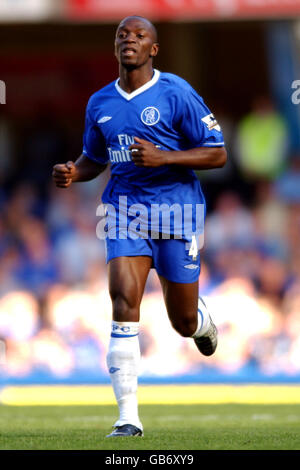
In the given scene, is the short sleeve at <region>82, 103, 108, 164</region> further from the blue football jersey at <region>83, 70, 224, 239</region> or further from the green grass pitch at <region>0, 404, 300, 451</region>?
the green grass pitch at <region>0, 404, 300, 451</region>

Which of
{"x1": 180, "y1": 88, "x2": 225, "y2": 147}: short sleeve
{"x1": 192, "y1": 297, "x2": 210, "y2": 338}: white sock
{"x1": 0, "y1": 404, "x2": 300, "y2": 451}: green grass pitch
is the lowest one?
{"x1": 0, "y1": 404, "x2": 300, "y2": 451}: green grass pitch

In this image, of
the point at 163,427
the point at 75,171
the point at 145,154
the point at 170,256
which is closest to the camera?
the point at 145,154

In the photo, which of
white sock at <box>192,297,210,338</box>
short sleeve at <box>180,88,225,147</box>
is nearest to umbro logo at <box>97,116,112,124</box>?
short sleeve at <box>180,88,225,147</box>

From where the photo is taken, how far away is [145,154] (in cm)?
653

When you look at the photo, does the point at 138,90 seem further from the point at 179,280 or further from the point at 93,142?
the point at 179,280

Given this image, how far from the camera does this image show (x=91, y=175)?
7.40 meters

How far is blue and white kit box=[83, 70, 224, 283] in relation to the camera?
686cm

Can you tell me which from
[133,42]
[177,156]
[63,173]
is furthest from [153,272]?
[133,42]

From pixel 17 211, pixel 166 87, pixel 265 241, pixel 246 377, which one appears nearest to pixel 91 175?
pixel 166 87

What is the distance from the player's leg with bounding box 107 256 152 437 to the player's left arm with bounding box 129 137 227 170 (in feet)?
2.24

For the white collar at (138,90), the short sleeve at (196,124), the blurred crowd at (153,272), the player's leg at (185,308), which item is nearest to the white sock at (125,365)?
the player's leg at (185,308)

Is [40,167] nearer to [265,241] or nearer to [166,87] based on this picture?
[265,241]

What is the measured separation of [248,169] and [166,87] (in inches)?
336

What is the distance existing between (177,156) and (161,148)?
22cm
